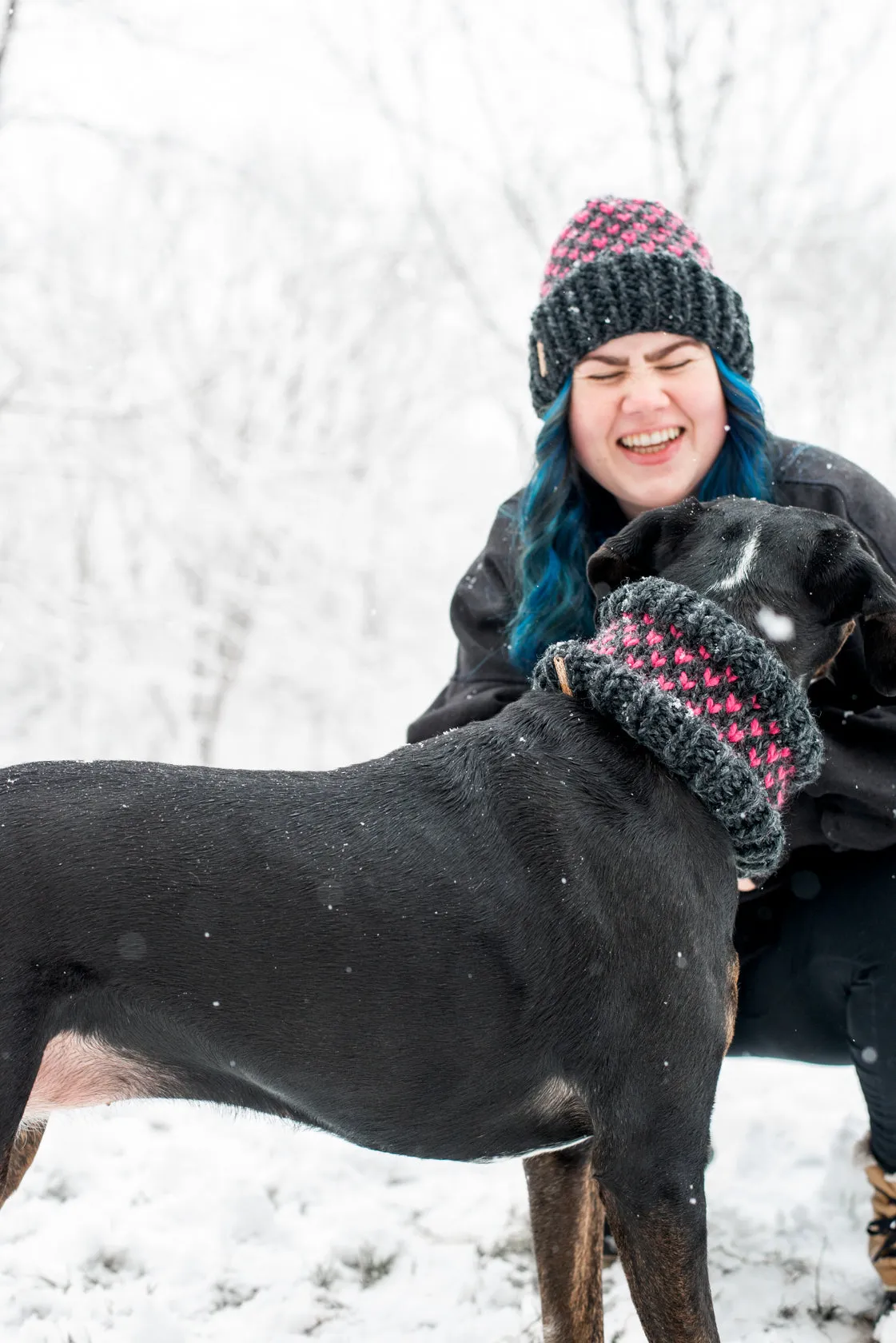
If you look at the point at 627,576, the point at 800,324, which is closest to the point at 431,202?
the point at 800,324

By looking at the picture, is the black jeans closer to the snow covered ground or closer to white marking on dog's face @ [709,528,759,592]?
the snow covered ground

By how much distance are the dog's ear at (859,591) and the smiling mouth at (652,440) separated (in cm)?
82

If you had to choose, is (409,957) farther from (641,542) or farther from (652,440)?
(652,440)

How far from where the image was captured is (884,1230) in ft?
8.81

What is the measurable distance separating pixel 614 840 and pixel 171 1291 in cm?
178

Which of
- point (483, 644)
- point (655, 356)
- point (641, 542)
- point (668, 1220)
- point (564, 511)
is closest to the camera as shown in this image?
point (668, 1220)

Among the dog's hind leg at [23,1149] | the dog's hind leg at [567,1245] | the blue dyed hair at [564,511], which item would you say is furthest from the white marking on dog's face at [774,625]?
the dog's hind leg at [23,1149]

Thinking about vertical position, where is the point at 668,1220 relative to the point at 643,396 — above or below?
below

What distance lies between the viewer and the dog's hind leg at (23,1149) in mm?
2113

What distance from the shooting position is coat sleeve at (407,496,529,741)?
3025 mm

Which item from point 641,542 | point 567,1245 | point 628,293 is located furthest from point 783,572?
point 567,1245

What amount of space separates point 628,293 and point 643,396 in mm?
302

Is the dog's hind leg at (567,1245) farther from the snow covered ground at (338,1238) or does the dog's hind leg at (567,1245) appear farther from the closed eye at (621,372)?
the closed eye at (621,372)

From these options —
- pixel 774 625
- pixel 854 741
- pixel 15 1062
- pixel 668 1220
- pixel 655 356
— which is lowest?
pixel 668 1220
